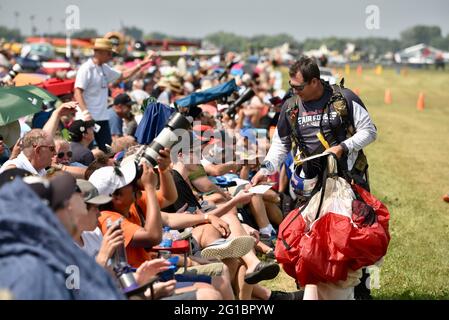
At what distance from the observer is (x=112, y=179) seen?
15.6 feet

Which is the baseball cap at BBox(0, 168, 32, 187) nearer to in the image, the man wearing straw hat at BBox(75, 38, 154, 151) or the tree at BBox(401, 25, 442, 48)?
the man wearing straw hat at BBox(75, 38, 154, 151)

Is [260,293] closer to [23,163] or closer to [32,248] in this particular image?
[23,163]

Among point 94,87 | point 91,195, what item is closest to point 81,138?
point 94,87

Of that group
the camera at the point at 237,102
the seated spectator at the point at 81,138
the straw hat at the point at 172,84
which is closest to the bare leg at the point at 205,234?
the seated spectator at the point at 81,138

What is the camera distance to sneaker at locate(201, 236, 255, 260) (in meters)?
5.66

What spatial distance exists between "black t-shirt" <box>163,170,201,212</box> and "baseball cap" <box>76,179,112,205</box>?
2600mm

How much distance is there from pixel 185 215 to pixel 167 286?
2.28 m

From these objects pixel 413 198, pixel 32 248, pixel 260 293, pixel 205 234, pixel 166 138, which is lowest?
pixel 413 198

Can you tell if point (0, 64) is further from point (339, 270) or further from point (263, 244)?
point (339, 270)

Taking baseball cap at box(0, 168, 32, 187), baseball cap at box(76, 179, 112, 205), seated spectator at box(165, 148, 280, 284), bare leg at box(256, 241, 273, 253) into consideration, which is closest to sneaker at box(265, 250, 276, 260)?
bare leg at box(256, 241, 273, 253)

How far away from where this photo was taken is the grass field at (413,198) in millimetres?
7176

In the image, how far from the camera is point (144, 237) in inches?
187

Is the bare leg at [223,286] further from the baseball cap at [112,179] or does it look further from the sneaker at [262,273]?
the baseball cap at [112,179]

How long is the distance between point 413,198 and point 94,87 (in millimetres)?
5749
